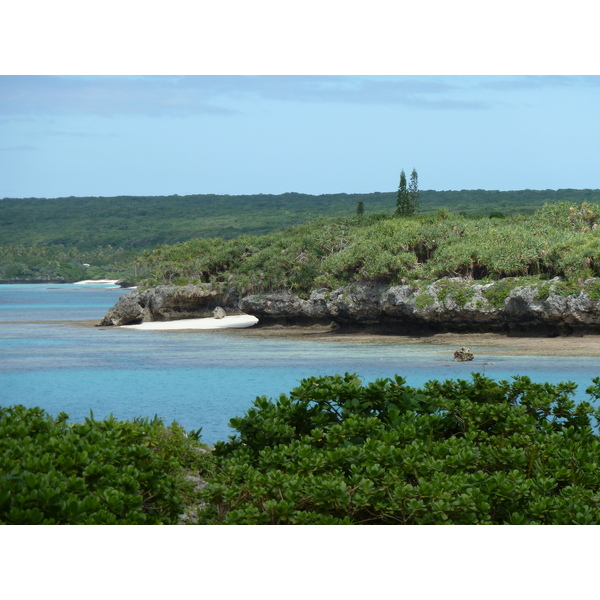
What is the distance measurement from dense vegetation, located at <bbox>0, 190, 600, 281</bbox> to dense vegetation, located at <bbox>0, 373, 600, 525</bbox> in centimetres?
6745

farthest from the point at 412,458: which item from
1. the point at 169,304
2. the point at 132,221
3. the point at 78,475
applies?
the point at 132,221

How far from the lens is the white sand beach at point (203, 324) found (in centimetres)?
3530

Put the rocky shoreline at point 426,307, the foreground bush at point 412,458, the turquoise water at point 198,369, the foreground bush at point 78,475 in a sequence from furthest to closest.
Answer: the rocky shoreline at point 426,307 → the turquoise water at point 198,369 → the foreground bush at point 412,458 → the foreground bush at point 78,475

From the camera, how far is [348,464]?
540 centimetres

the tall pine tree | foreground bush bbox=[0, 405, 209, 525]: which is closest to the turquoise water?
foreground bush bbox=[0, 405, 209, 525]

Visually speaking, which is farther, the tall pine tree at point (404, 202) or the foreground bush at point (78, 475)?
the tall pine tree at point (404, 202)

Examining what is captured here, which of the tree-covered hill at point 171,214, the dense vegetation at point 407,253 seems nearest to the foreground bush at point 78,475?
the dense vegetation at point 407,253

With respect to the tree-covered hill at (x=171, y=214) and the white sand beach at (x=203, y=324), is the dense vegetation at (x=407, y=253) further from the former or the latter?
the tree-covered hill at (x=171, y=214)

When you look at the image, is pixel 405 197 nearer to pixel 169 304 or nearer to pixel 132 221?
pixel 169 304

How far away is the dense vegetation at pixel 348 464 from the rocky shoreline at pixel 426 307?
2021cm

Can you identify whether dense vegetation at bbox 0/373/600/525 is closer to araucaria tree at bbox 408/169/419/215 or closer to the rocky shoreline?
the rocky shoreline

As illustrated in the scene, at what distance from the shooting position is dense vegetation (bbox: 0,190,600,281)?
245 ft

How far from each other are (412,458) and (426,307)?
2331 cm
